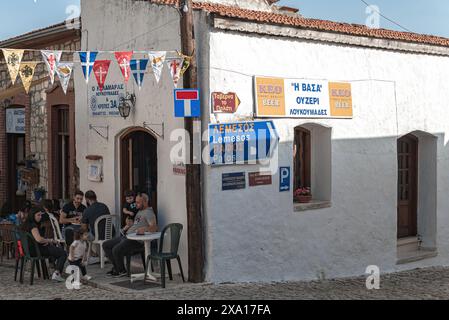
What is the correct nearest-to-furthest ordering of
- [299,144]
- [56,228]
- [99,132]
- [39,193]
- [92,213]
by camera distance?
[92,213]
[56,228]
[299,144]
[99,132]
[39,193]

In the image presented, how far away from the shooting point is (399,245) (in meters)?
12.9

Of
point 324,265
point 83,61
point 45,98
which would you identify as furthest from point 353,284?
point 45,98

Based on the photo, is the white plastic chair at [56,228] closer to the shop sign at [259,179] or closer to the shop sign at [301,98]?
the shop sign at [259,179]

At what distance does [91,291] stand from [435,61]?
7.94 metres

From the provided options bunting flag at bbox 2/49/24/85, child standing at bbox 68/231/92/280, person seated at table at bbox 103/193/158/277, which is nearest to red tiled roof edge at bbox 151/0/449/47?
bunting flag at bbox 2/49/24/85

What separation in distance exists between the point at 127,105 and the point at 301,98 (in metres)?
2.83

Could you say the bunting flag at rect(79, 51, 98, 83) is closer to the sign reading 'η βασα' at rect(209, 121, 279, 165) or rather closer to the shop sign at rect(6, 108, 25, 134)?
the sign reading 'η βασα' at rect(209, 121, 279, 165)

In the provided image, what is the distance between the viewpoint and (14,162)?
1653 cm

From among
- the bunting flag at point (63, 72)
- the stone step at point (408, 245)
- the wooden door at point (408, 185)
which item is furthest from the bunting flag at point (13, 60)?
the stone step at point (408, 245)

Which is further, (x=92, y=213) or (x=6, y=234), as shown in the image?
(x=6, y=234)

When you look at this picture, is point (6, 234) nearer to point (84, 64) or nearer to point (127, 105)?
point (127, 105)

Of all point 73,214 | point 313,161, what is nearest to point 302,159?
point 313,161

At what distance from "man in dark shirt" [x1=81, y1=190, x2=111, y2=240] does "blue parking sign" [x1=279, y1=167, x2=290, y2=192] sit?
2929 mm

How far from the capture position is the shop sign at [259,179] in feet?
33.1
